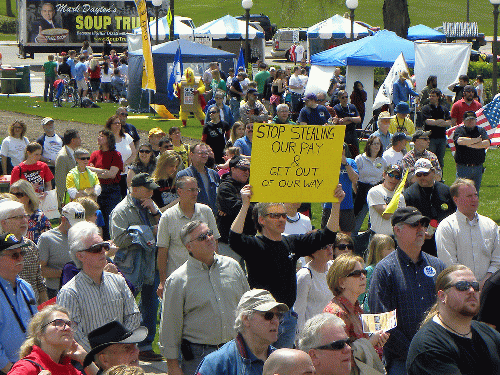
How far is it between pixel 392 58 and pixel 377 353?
1804 cm

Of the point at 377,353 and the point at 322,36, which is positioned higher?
the point at 322,36

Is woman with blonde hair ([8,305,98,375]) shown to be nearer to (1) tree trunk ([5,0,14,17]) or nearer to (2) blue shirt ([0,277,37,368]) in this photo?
(2) blue shirt ([0,277,37,368])

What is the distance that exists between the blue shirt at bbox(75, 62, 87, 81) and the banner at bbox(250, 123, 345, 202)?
2455cm

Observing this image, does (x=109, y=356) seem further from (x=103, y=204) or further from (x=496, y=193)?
(x=496, y=193)

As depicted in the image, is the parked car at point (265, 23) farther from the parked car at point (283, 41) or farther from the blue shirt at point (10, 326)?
the blue shirt at point (10, 326)

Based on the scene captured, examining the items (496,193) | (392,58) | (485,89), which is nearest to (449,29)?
(485,89)

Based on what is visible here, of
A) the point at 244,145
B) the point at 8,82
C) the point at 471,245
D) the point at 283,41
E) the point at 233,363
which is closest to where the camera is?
the point at 233,363

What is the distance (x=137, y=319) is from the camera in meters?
5.61

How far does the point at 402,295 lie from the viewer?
5.81 meters

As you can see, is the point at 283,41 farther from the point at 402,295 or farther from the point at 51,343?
the point at 51,343

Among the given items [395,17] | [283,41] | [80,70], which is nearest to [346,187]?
[395,17]

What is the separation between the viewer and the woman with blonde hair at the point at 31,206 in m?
7.98

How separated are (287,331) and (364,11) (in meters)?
77.7

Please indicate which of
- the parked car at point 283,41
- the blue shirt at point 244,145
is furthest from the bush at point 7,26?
the blue shirt at point 244,145
